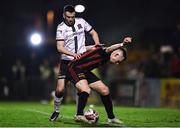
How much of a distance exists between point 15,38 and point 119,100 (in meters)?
16.1

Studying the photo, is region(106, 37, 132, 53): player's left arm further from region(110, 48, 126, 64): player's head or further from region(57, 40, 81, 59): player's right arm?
region(57, 40, 81, 59): player's right arm

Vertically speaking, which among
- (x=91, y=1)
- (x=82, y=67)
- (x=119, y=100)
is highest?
(x=91, y=1)

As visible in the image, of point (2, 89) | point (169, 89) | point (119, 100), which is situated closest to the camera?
point (169, 89)

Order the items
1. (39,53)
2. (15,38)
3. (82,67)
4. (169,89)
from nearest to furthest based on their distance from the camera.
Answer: (82,67) → (169,89) → (39,53) → (15,38)

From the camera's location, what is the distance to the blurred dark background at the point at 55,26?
29812 mm

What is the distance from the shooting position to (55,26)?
3825 centimetres

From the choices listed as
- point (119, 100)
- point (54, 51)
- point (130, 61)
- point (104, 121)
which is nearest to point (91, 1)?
→ point (54, 51)

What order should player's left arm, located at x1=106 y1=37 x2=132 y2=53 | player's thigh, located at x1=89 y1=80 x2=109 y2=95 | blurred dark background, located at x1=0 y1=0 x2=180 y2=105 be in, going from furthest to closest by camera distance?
blurred dark background, located at x1=0 y1=0 x2=180 y2=105 < player's thigh, located at x1=89 y1=80 x2=109 y2=95 < player's left arm, located at x1=106 y1=37 x2=132 y2=53

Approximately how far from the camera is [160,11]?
128 ft

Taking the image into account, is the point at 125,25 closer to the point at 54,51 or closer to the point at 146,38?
the point at 146,38

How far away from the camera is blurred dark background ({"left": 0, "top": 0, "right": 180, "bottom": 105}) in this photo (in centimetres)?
2981

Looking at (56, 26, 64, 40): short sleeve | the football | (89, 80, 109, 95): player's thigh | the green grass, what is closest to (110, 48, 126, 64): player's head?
(89, 80, 109, 95): player's thigh

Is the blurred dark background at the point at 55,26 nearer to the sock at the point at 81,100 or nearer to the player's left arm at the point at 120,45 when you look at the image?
the sock at the point at 81,100

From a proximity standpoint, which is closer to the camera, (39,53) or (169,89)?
(169,89)
